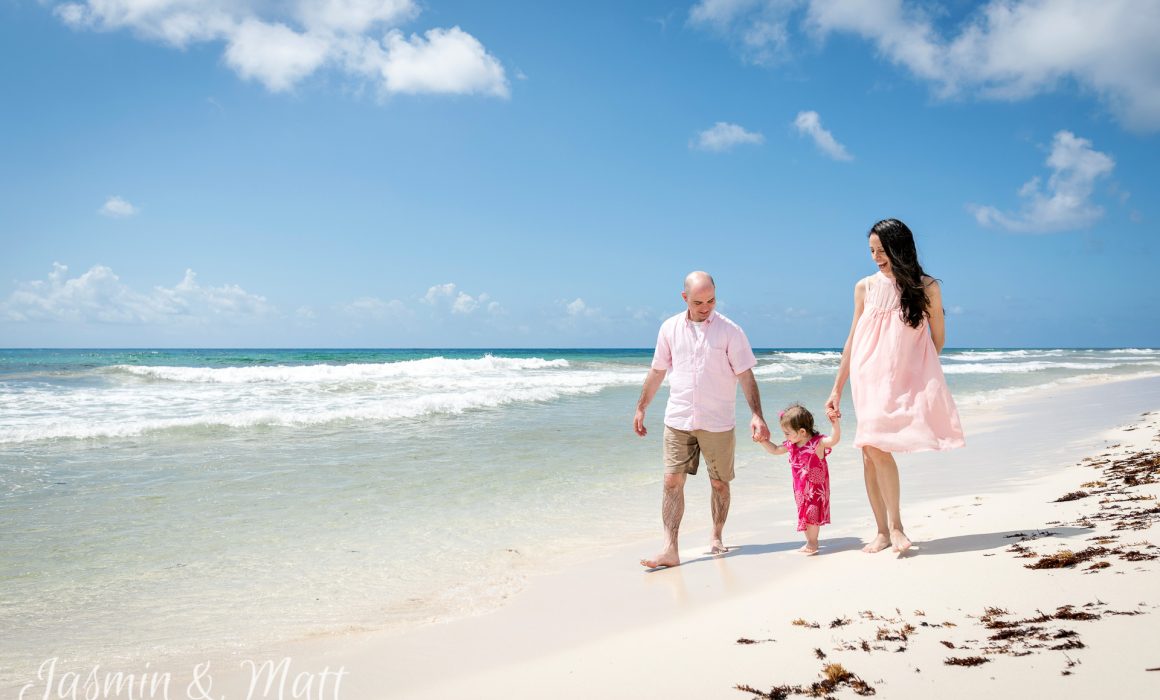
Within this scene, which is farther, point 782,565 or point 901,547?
point 782,565

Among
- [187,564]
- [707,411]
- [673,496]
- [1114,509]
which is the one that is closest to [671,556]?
[673,496]

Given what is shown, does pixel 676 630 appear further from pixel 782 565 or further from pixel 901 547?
pixel 901 547

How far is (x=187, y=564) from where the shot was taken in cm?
500

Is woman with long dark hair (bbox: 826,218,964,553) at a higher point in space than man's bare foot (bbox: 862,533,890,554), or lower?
higher

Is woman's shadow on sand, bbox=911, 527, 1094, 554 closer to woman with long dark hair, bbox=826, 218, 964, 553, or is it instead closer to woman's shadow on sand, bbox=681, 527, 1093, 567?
woman's shadow on sand, bbox=681, 527, 1093, 567

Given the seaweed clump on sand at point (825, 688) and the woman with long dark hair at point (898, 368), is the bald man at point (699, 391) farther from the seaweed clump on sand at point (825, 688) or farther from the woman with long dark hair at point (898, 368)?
the seaweed clump on sand at point (825, 688)

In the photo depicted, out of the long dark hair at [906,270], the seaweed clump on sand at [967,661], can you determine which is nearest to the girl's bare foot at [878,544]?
the long dark hair at [906,270]

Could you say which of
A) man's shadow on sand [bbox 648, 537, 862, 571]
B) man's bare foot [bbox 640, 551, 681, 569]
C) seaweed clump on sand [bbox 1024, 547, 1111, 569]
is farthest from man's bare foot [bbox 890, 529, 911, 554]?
man's bare foot [bbox 640, 551, 681, 569]

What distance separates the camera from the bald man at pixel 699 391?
4785 millimetres

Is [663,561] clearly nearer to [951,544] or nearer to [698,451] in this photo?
[698,451]

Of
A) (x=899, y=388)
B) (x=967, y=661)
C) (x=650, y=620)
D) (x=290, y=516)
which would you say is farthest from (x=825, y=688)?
(x=290, y=516)

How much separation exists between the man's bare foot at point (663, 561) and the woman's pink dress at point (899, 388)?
1.47 metres

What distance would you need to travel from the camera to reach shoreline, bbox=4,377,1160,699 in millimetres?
2977

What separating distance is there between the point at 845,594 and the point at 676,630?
0.95 metres
